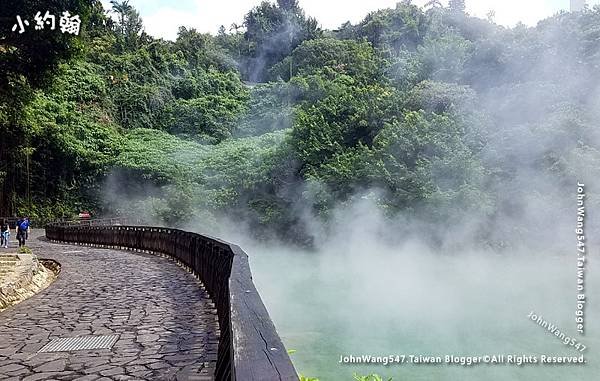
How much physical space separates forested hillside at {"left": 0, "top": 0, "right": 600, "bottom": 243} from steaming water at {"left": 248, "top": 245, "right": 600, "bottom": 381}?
2.62 meters

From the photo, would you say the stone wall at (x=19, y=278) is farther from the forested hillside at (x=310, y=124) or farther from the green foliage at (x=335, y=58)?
the green foliage at (x=335, y=58)

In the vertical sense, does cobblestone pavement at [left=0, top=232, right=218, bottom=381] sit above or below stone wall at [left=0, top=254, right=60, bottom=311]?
below

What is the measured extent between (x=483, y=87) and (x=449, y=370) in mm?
20992

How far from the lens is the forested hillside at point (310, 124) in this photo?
924 inches

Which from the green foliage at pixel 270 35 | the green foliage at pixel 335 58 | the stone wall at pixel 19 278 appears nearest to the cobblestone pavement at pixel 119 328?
the stone wall at pixel 19 278

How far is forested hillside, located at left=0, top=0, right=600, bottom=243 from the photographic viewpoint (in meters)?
23.5

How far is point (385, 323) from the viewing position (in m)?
16.5

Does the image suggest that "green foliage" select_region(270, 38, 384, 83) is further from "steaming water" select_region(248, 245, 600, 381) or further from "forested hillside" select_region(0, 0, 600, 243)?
"steaming water" select_region(248, 245, 600, 381)

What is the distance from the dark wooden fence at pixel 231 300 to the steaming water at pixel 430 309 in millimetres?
3859

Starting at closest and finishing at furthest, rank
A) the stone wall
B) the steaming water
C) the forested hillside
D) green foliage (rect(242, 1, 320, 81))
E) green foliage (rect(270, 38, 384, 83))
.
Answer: the stone wall, the steaming water, the forested hillside, green foliage (rect(270, 38, 384, 83)), green foliage (rect(242, 1, 320, 81))

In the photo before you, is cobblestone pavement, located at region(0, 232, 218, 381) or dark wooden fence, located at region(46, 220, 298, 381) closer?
dark wooden fence, located at region(46, 220, 298, 381)

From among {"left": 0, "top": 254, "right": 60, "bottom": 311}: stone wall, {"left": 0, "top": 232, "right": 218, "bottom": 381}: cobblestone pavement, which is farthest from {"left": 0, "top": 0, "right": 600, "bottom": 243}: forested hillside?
{"left": 0, "top": 232, "right": 218, "bottom": 381}: cobblestone pavement

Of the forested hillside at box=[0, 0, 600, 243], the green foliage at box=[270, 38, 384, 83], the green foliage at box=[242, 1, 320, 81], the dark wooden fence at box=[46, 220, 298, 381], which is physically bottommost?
the dark wooden fence at box=[46, 220, 298, 381]

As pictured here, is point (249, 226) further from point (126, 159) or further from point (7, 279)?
point (7, 279)
